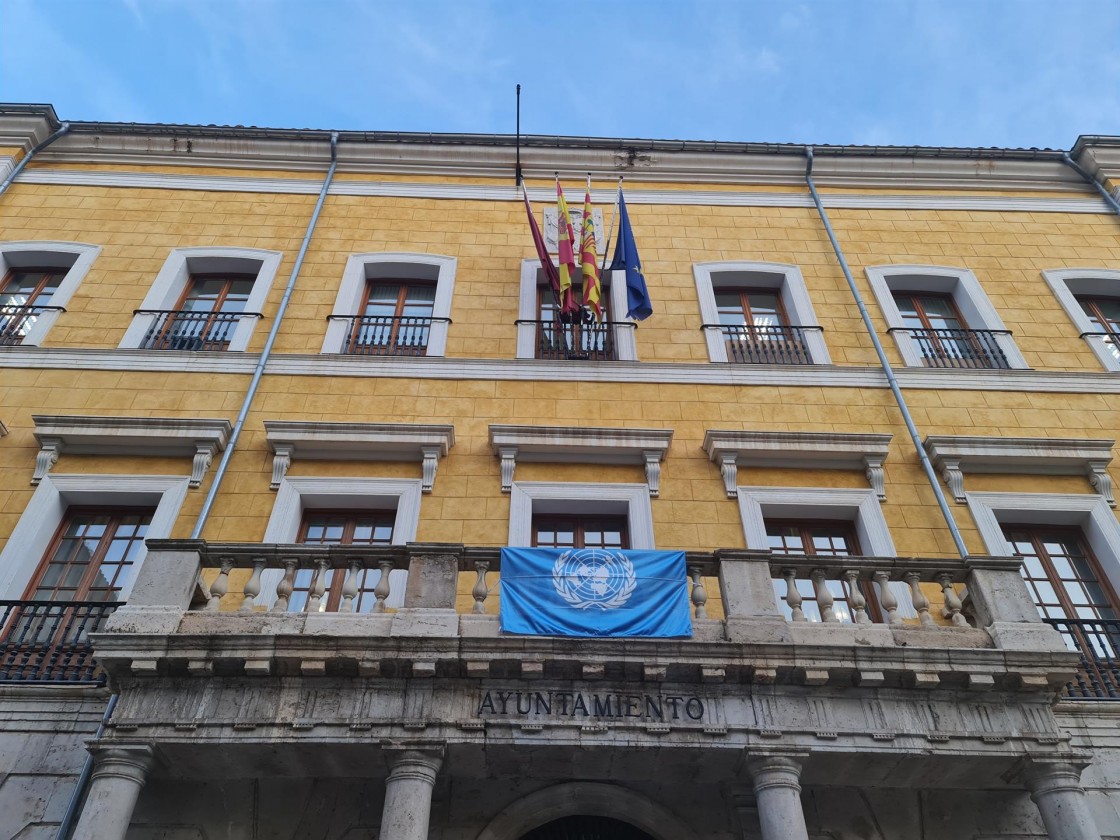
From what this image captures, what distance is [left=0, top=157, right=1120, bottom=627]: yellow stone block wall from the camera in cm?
1086

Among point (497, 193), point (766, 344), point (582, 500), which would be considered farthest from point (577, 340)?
point (497, 193)

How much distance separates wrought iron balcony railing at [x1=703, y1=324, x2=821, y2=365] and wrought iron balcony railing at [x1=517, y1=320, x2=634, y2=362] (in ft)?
4.91

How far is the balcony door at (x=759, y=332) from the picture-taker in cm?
1278

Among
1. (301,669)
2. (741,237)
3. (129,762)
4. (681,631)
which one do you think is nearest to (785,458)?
(681,631)

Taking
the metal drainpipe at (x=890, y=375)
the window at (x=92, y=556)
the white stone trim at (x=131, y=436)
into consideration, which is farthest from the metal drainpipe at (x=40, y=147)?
the metal drainpipe at (x=890, y=375)

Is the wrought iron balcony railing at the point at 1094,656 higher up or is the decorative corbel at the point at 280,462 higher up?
the decorative corbel at the point at 280,462

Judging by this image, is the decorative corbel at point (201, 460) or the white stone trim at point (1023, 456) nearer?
the decorative corbel at point (201, 460)

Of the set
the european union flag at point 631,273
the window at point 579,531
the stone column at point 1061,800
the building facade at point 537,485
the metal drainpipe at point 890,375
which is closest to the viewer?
the stone column at point 1061,800

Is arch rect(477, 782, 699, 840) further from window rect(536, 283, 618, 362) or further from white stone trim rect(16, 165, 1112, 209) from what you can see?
white stone trim rect(16, 165, 1112, 209)

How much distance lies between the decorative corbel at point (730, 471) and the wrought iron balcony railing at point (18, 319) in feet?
32.8

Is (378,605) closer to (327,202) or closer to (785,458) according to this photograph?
(785,458)

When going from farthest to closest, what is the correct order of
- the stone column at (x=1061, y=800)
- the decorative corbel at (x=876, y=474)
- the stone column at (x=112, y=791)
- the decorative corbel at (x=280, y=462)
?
1. the decorative corbel at (x=876, y=474)
2. the decorative corbel at (x=280, y=462)
3. the stone column at (x=1061, y=800)
4. the stone column at (x=112, y=791)

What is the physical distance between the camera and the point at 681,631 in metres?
8.02

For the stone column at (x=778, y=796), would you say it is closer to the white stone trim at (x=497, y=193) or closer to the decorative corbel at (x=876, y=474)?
the decorative corbel at (x=876, y=474)
